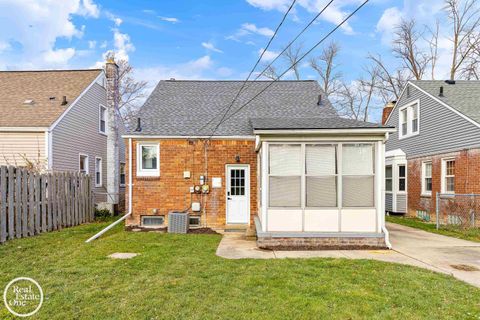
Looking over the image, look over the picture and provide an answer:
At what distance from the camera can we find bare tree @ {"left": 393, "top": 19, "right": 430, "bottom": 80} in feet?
87.0

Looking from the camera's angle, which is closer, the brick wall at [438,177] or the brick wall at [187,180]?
the brick wall at [187,180]

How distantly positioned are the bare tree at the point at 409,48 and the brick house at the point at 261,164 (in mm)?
18562

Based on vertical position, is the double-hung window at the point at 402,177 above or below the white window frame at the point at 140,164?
below

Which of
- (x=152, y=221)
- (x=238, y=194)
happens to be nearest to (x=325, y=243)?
(x=238, y=194)

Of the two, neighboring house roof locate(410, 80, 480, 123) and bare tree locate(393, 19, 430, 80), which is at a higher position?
bare tree locate(393, 19, 430, 80)

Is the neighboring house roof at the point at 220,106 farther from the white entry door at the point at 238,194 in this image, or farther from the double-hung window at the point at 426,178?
the double-hung window at the point at 426,178

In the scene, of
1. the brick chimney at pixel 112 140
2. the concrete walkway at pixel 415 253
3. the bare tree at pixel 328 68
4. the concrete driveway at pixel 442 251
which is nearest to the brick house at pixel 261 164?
the concrete walkway at pixel 415 253

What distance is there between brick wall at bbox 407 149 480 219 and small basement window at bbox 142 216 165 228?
1080 cm

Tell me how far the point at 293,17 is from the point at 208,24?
6.66 metres

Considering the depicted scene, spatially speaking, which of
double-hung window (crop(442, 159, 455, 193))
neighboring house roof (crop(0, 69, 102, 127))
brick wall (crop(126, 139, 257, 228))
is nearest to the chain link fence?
double-hung window (crop(442, 159, 455, 193))

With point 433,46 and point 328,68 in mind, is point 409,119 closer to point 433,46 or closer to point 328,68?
point 328,68

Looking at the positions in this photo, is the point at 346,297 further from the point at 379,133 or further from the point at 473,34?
the point at 473,34

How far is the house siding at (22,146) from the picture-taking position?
39.1 ft

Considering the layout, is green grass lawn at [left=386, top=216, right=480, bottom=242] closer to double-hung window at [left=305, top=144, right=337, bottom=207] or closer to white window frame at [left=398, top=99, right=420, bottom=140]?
double-hung window at [left=305, top=144, right=337, bottom=207]
